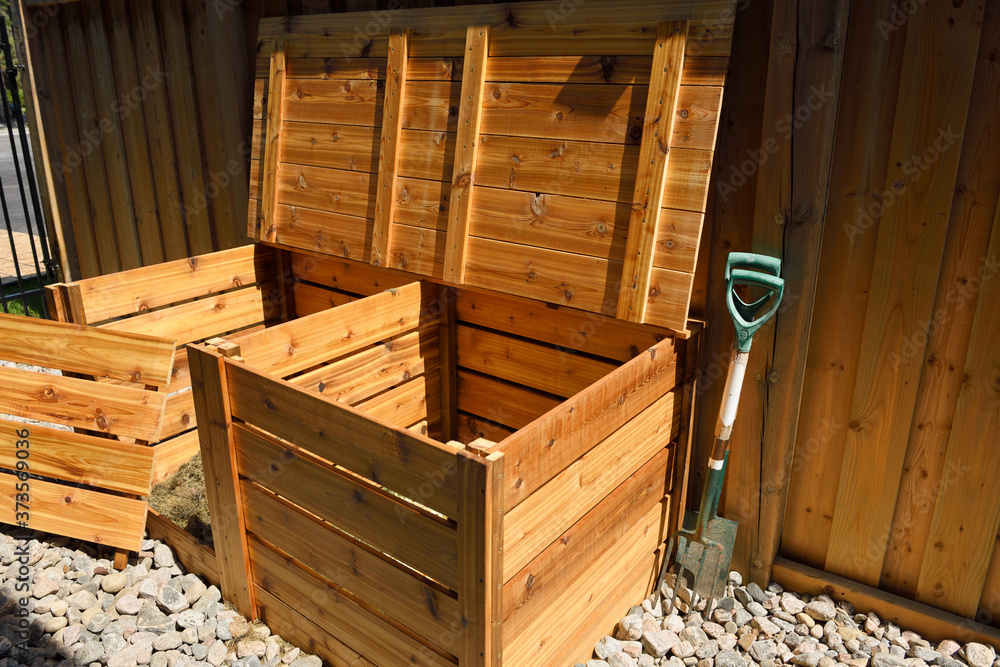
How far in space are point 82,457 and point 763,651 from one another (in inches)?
123

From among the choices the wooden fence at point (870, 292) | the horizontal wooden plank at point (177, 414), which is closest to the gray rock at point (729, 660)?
the wooden fence at point (870, 292)

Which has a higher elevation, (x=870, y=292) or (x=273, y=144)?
(x=273, y=144)

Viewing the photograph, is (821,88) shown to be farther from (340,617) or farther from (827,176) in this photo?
(340,617)

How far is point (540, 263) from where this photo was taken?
10.1 ft

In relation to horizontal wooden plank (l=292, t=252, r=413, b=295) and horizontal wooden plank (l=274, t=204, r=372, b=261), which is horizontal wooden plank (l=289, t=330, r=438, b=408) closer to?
horizontal wooden plank (l=292, t=252, r=413, b=295)

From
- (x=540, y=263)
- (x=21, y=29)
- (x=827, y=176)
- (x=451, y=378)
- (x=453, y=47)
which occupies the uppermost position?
(x=21, y=29)

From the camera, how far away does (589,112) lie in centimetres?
288

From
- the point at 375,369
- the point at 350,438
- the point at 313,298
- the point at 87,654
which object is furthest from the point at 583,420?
the point at 313,298

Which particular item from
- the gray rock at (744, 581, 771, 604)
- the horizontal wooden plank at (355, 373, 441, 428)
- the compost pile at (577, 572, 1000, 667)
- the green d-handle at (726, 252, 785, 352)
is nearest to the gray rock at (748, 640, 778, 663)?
the compost pile at (577, 572, 1000, 667)

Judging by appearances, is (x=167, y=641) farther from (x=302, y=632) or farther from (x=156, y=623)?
(x=302, y=632)

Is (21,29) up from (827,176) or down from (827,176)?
up

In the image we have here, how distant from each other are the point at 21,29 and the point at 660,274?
556 centimetres

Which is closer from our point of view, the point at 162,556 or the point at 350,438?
the point at 350,438

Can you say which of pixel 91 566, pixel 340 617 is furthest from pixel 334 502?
pixel 91 566
